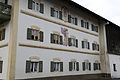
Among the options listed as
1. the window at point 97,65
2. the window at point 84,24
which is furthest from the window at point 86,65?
the window at point 84,24

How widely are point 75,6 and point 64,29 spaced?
12.3 ft

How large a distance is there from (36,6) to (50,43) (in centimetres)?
425

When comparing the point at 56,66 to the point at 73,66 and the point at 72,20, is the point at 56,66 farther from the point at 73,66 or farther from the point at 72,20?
the point at 72,20

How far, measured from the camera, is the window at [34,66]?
16203 mm

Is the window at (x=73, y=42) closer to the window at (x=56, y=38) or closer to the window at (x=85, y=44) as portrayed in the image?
the window at (x=56, y=38)

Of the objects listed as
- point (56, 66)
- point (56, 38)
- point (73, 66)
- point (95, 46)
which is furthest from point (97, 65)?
point (56, 38)

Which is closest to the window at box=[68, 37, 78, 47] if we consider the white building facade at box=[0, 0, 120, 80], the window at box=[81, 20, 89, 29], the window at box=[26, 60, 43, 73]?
the white building facade at box=[0, 0, 120, 80]

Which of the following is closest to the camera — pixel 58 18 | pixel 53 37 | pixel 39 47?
pixel 39 47

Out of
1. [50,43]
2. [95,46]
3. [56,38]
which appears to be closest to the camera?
[50,43]

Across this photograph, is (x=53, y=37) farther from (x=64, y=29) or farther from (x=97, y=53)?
(x=97, y=53)

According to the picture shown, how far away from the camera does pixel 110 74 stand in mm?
27547

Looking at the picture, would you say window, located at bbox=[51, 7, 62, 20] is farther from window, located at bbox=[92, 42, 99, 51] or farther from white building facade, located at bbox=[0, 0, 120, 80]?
window, located at bbox=[92, 42, 99, 51]

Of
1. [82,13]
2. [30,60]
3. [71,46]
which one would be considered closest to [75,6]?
[82,13]

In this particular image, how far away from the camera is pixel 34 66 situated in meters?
16.8
